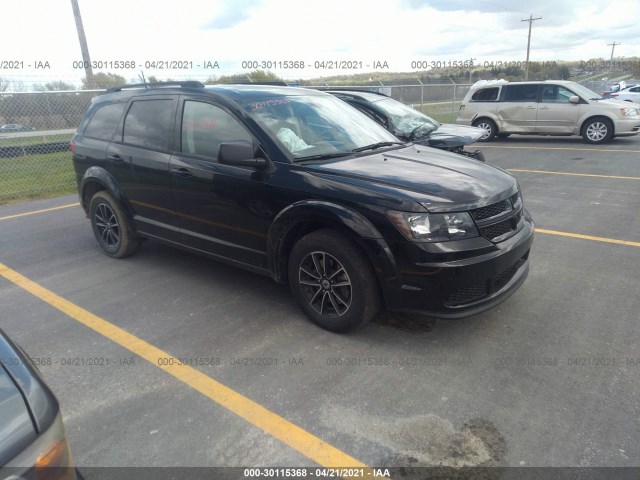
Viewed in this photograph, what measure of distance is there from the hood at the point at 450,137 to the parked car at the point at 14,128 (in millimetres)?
9498

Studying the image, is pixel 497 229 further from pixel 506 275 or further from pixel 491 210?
pixel 506 275

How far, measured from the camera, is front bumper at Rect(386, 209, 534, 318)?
10.0 ft

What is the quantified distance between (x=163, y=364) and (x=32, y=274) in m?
2.59

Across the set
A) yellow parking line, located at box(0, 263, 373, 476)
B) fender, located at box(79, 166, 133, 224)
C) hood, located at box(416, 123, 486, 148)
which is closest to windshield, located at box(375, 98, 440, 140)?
hood, located at box(416, 123, 486, 148)

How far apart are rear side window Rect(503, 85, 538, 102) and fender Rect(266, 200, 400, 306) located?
12475mm

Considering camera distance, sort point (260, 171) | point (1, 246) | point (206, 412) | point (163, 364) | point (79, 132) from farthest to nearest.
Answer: point (1, 246) → point (79, 132) → point (260, 171) → point (163, 364) → point (206, 412)

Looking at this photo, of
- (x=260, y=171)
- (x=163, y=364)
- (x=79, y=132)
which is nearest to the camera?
(x=163, y=364)

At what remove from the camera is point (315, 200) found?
3.39 meters

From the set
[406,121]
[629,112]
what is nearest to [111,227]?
[406,121]

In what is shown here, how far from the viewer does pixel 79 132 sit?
5426 millimetres

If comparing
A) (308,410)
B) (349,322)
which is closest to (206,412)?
(308,410)

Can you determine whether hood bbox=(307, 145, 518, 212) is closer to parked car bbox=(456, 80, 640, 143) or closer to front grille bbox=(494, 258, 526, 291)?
front grille bbox=(494, 258, 526, 291)

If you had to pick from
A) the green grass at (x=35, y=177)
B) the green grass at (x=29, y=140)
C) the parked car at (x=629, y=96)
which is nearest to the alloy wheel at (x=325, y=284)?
the green grass at (x=35, y=177)

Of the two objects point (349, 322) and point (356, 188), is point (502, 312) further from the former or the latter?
point (356, 188)
